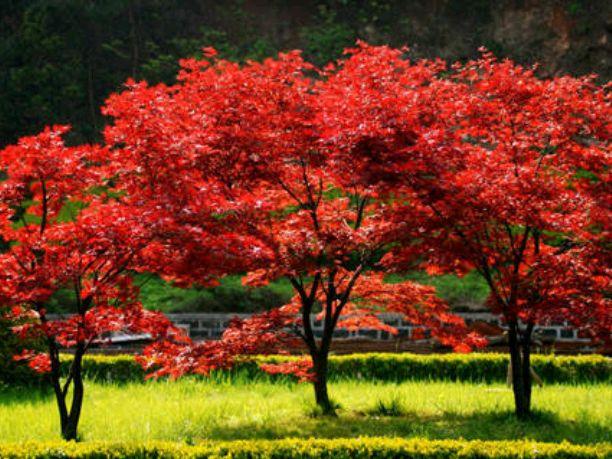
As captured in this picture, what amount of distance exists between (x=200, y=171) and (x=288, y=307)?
2.41 m

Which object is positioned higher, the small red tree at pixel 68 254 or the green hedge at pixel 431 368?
the small red tree at pixel 68 254

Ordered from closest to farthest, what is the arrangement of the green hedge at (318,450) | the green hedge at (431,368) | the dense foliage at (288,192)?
the green hedge at (318,450), the dense foliage at (288,192), the green hedge at (431,368)

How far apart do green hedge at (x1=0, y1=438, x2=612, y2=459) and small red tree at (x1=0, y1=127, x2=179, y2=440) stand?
1.21 m

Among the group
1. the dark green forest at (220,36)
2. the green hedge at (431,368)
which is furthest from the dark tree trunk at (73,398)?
the dark green forest at (220,36)

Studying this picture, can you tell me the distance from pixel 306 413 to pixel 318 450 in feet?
9.13

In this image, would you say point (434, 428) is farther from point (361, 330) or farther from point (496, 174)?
point (361, 330)

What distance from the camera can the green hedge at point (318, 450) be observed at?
5.96m

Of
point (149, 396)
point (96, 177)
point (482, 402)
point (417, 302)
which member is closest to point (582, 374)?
point (482, 402)

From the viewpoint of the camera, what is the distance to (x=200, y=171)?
8.20 metres

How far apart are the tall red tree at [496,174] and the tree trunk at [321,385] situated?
64.5 inches

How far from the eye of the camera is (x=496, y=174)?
7.98 meters

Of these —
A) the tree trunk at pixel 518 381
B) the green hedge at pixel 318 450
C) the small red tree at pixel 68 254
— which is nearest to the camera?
the green hedge at pixel 318 450

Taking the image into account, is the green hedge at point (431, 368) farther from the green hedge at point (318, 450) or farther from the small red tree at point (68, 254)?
the green hedge at point (318, 450)

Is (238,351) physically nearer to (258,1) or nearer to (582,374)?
(582,374)
